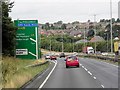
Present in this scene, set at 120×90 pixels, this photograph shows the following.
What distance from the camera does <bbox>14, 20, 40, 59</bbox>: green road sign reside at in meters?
44.3

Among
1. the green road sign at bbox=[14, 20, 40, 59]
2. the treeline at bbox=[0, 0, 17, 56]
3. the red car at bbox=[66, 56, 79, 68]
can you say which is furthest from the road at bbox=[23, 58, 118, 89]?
the red car at bbox=[66, 56, 79, 68]

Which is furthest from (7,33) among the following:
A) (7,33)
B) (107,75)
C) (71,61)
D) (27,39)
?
(107,75)

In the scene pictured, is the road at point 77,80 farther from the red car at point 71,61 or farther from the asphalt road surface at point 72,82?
the red car at point 71,61

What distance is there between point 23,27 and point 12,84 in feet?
81.2

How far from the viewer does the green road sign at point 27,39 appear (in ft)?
145

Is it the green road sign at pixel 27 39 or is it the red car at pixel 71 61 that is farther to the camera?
the red car at pixel 71 61

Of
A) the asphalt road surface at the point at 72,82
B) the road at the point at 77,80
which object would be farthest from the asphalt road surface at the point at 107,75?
the asphalt road surface at the point at 72,82

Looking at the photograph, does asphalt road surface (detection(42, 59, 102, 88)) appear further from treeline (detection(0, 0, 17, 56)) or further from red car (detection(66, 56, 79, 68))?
red car (detection(66, 56, 79, 68))

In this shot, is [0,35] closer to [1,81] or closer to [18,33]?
[18,33]

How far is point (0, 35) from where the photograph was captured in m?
44.4

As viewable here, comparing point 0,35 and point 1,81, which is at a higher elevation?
point 0,35

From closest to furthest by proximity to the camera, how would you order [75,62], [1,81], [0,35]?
[1,81] → [0,35] → [75,62]

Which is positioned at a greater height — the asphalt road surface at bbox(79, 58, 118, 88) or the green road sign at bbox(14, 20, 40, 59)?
the green road sign at bbox(14, 20, 40, 59)

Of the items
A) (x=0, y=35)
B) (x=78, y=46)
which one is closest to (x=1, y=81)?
(x=0, y=35)
